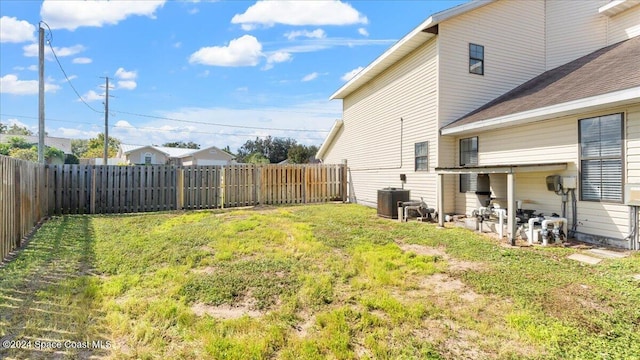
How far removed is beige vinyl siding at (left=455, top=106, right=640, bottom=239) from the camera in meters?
5.57

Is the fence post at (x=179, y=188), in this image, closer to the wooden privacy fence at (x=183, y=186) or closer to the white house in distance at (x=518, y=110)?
the wooden privacy fence at (x=183, y=186)

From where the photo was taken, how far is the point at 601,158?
5.97 meters

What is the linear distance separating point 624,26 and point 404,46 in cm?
627

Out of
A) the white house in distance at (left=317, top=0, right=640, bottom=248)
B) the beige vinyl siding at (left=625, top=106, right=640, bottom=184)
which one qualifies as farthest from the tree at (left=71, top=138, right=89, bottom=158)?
the beige vinyl siding at (left=625, top=106, right=640, bottom=184)

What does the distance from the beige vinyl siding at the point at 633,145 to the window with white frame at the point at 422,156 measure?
178 inches

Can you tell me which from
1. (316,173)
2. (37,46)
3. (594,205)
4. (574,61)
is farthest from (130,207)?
(574,61)

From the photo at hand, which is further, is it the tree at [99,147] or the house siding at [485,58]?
the tree at [99,147]

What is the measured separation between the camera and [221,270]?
14.9 ft

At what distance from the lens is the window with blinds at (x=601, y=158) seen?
18.8 feet

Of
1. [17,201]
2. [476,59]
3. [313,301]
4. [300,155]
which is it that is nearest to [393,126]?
[476,59]

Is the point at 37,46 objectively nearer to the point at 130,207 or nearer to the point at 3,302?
the point at 130,207

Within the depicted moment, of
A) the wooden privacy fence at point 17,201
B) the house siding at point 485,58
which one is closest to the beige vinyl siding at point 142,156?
the wooden privacy fence at point 17,201

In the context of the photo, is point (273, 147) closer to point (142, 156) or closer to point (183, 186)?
point (142, 156)

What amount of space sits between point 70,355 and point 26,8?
1285 centimetres
